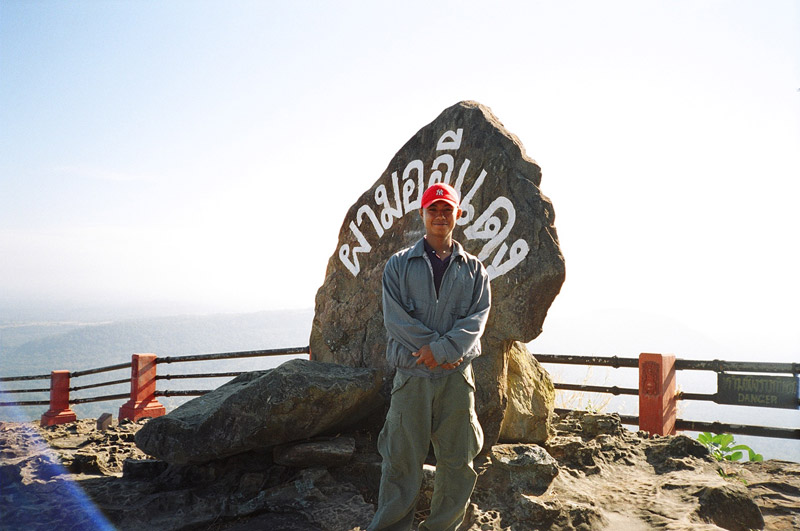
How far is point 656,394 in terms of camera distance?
20.1 ft

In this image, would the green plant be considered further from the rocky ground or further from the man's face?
the man's face

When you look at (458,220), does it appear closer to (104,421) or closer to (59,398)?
(104,421)

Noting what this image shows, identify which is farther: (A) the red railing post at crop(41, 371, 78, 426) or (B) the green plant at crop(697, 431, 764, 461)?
(A) the red railing post at crop(41, 371, 78, 426)

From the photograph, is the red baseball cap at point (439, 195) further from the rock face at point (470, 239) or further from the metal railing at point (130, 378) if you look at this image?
the metal railing at point (130, 378)

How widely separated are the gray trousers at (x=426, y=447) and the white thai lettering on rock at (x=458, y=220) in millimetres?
1566

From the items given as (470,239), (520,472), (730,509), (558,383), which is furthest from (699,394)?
(470,239)

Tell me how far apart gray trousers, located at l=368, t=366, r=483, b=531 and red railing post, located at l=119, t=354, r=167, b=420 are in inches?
244

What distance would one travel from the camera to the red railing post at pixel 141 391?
27.4 ft

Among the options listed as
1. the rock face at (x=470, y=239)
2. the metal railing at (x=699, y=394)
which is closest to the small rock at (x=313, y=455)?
the rock face at (x=470, y=239)

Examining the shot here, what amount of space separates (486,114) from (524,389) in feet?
7.80

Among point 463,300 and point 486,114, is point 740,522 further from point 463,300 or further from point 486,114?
point 486,114

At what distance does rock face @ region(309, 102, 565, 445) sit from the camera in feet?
14.7

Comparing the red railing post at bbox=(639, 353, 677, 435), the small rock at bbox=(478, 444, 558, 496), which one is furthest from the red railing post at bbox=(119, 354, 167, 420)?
the red railing post at bbox=(639, 353, 677, 435)

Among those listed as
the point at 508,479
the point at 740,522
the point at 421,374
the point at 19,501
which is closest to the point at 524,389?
the point at 508,479
